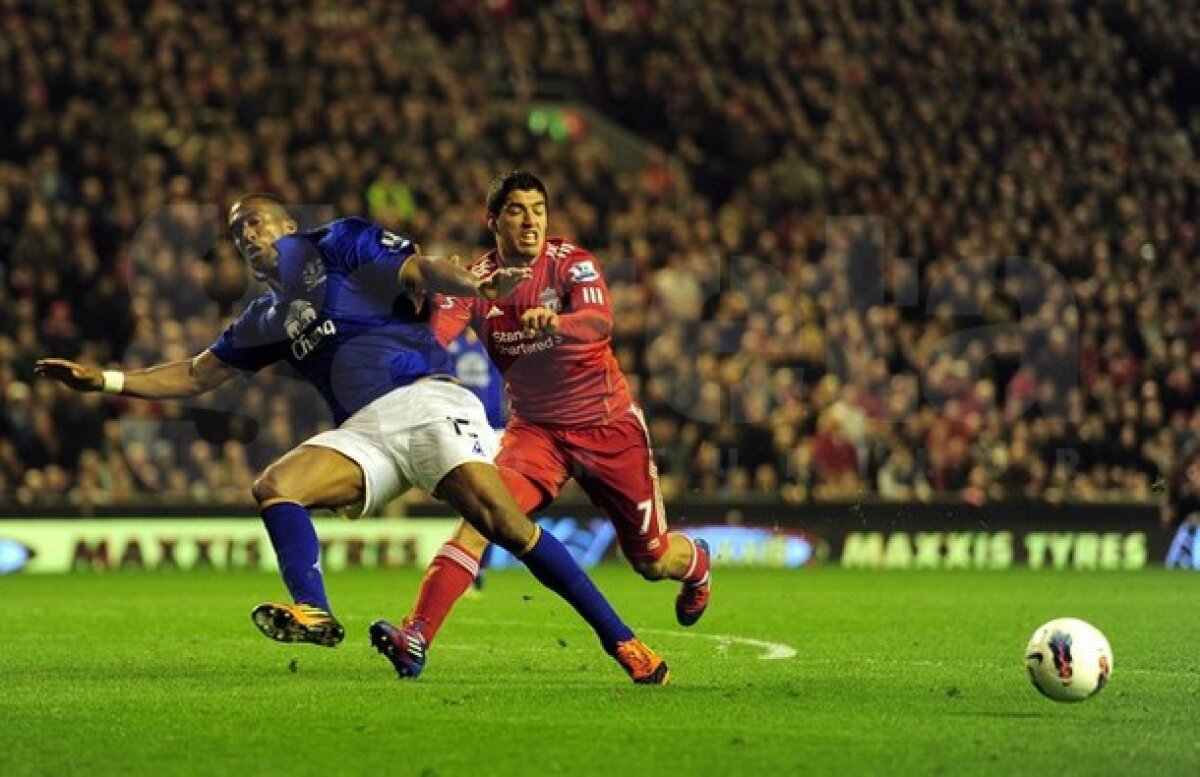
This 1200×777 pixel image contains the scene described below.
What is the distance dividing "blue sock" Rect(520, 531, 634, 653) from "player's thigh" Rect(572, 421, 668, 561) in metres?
1.03

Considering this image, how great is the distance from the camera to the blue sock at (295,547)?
9.76m

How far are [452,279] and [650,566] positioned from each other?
245 centimetres

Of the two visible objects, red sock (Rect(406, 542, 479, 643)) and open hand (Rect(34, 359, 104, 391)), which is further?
open hand (Rect(34, 359, 104, 391))

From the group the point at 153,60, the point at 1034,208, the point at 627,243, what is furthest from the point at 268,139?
the point at 1034,208

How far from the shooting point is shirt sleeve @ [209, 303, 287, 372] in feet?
34.6

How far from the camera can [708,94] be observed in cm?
2655

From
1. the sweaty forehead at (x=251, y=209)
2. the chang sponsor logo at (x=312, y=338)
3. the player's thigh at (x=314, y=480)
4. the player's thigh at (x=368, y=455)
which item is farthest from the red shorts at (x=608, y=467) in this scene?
the sweaty forehead at (x=251, y=209)

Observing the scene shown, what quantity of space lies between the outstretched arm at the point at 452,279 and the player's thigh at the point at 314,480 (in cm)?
93

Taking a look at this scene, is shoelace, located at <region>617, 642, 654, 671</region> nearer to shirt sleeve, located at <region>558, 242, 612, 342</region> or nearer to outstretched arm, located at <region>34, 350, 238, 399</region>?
shirt sleeve, located at <region>558, 242, 612, 342</region>

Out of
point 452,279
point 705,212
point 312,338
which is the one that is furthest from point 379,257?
point 705,212

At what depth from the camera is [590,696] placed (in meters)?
9.43

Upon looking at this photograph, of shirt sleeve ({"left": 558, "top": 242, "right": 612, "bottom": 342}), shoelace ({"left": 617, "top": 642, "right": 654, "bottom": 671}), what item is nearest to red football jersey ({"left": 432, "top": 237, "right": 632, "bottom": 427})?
shirt sleeve ({"left": 558, "top": 242, "right": 612, "bottom": 342})

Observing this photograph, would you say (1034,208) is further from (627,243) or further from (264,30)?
(264,30)

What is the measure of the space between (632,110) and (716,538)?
761cm
